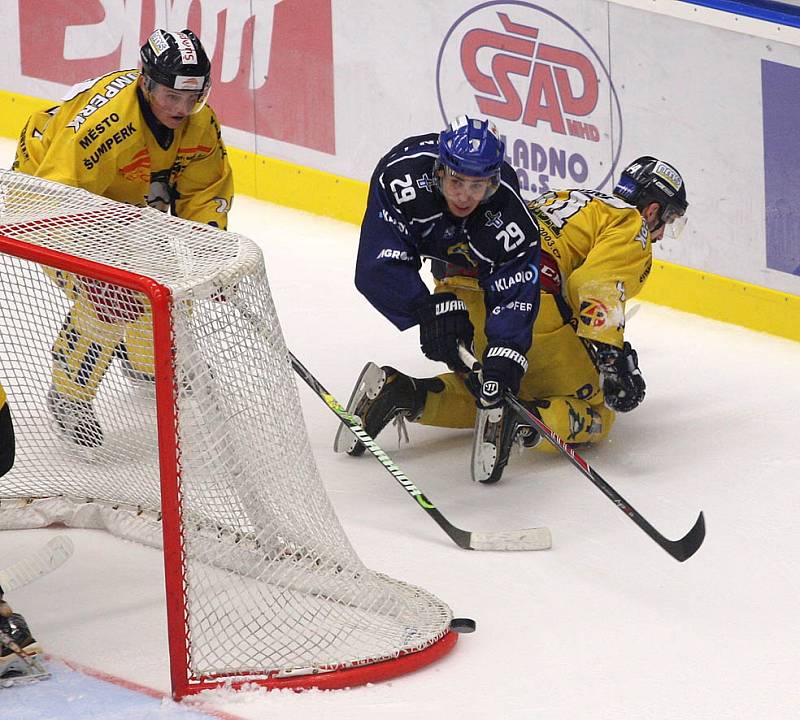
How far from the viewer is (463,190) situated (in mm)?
4078

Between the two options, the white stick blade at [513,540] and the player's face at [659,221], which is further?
the player's face at [659,221]

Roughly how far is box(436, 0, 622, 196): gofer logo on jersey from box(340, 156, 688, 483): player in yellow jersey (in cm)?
88

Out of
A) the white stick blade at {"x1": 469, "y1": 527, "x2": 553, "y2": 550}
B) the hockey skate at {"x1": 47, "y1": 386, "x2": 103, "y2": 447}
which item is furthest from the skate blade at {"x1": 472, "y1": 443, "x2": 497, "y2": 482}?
the hockey skate at {"x1": 47, "y1": 386, "x2": 103, "y2": 447}

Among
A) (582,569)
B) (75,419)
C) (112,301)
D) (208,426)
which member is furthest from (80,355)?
(582,569)

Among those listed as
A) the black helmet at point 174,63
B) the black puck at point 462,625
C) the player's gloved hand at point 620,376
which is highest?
the black helmet at point 174,63

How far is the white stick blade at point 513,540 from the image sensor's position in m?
3.88

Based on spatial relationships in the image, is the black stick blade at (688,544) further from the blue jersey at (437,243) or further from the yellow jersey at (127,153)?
the yellow jersey at (127,153)

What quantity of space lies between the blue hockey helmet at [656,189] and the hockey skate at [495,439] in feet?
2.50

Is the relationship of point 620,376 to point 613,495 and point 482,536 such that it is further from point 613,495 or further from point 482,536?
point 482,536

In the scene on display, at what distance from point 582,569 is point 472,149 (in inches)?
40.1

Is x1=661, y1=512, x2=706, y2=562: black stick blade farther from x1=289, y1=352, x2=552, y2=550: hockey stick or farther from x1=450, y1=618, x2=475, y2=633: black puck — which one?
x1=450, y1=618, x2=475, y2=633: black puck

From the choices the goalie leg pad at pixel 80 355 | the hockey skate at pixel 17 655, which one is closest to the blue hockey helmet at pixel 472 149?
the goalie leg pad at pixel 80 355

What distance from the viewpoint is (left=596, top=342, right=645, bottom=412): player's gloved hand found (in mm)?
4383

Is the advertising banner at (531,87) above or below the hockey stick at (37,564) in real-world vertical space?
above
